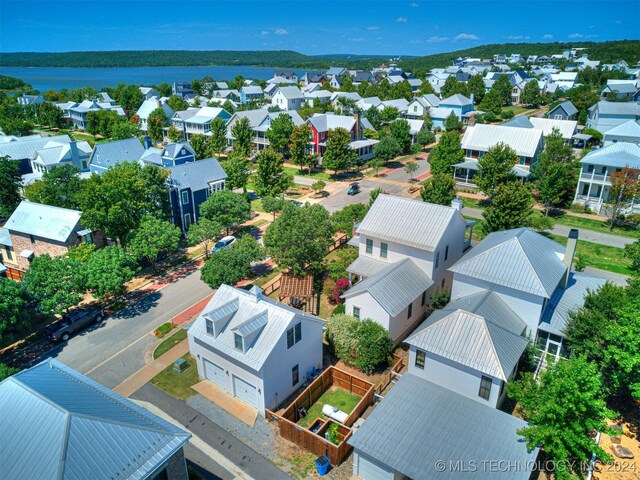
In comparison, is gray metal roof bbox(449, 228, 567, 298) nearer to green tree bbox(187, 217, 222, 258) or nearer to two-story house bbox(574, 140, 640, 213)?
Answer: green tree bbox(187, 217, 222, 258)

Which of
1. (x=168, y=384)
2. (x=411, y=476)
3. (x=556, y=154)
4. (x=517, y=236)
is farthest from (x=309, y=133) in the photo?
(x=411, y=476)

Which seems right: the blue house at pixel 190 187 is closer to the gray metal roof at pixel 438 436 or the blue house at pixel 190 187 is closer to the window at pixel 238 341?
the window at pixel 238 341

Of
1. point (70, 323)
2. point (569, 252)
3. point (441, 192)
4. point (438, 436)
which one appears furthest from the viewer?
point (441, 192)

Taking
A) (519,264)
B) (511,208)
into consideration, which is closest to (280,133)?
(511,208)

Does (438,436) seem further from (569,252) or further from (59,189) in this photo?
(59,189)

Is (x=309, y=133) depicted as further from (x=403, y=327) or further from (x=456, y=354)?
(x=456, y=354)

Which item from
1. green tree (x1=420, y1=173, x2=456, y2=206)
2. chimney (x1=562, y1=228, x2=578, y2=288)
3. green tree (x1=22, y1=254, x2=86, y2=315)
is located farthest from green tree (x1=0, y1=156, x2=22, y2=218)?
chimney (x1=562, y1=228, x2=578, y2=288)
